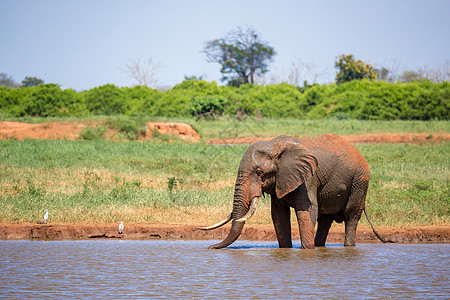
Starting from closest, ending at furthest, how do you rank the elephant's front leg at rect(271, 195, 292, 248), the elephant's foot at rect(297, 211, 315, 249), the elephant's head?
the elephant's head → the elephant's foot at rect(297, 211, 315, 249) → the elephant's front leg at rect(271, 195, 292, 248)

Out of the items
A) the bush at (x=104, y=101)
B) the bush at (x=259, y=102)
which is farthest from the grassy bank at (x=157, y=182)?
the bush at (x=104, y=101)

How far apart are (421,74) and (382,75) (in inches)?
344

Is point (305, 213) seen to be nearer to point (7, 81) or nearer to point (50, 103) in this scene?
point (50, 103)

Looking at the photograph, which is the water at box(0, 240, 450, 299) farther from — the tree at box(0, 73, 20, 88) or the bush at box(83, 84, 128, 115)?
the tree at box(0, 73, 20, 88)

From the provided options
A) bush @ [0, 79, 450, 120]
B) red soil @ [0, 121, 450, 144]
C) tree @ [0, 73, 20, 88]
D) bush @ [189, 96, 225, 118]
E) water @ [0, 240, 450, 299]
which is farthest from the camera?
tree @ [0, 73, 20, 88]

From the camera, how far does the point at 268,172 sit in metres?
9.29

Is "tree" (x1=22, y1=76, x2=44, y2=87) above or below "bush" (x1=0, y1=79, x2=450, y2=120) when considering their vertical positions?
above

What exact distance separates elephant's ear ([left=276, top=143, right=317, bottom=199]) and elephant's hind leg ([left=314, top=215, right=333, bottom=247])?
5.27 ft

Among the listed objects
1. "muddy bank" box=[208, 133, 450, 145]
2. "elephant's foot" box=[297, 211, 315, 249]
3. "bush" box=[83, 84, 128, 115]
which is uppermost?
"bush" box=[83, 84, 128, 115]

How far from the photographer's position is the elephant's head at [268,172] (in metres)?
9.16

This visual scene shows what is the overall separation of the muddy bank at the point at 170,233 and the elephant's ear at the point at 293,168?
114 inches

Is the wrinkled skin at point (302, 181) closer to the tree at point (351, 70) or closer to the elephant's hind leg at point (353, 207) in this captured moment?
the elephant's hind leg at point (353, 207)

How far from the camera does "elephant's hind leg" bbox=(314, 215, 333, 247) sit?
10.6 m

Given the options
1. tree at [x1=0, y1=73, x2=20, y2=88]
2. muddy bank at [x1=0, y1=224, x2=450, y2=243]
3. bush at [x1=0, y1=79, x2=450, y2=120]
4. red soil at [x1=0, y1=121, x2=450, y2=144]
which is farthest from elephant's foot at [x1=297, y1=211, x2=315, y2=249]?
tree at [x1=0, y1=73, x2=20, y2=88]
